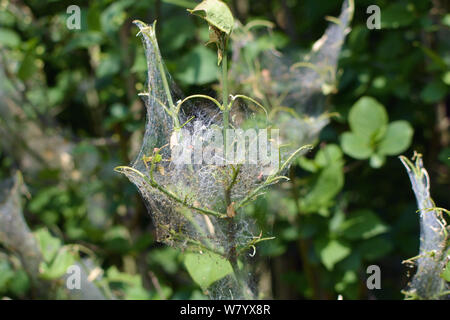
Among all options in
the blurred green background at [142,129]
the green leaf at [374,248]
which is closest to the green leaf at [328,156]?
the blurred green background at [142,129]

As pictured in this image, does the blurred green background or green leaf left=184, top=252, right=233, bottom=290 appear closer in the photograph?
green leaf left=184, top=252, right=233, bottom=290

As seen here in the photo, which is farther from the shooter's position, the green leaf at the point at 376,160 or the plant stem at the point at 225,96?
the green leaf at the point at 376,160

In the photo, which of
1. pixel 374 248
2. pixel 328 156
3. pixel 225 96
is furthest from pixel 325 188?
pixel 225 96

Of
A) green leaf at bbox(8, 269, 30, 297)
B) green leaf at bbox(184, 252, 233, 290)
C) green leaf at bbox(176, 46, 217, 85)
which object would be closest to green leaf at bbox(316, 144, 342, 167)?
green leaf at bbox(176, 46, 217, 85)

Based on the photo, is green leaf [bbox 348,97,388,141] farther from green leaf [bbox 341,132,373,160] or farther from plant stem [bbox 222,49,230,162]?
plant stem [bbox 222,49,230,162]

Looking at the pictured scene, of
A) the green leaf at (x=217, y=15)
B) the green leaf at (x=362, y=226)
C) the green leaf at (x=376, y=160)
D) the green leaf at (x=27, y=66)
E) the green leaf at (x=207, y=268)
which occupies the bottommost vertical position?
the green leaf at (x=207, y=268)

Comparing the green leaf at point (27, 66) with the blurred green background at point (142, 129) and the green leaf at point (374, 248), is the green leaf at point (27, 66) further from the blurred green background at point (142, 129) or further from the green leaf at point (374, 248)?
the green leaf at point (374, 248)

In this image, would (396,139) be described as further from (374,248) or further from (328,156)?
(374,248)
